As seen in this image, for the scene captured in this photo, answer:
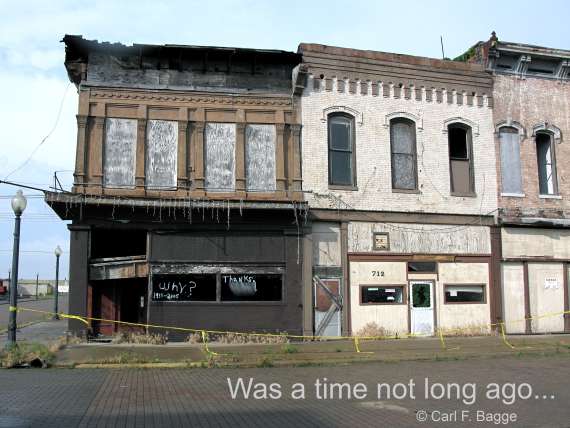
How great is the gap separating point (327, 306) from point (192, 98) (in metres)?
7.59

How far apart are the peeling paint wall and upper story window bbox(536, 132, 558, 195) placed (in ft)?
10.4

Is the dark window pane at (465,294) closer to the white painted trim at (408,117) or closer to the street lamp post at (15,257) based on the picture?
the white painted trim at (408,117)

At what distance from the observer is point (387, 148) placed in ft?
64.2

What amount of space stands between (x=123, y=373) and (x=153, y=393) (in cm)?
261

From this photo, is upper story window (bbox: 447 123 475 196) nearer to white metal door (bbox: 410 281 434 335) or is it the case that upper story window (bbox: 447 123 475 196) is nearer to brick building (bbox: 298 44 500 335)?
brick building (bbox: 298 44 500 335)

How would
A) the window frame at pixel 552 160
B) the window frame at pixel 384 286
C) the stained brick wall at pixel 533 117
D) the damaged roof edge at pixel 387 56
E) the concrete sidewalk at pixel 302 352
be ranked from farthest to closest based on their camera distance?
the window frame at pixel 552 160 → the stained brick wall at pixel 533 117 → the damaged roof edge at pixel 387 56 → the window frame at pixel 384 286 → the concrete sidewalk at pixel 302 352

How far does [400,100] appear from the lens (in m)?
20.0

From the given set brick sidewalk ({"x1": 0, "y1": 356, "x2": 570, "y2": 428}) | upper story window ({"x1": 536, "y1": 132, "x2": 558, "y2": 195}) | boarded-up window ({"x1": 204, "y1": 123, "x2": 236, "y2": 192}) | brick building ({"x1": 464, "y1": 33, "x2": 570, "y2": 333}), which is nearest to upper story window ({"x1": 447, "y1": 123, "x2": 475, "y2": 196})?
brick building ({"x1": 464, "y1": 33, "x2": 570, "y2": 333})

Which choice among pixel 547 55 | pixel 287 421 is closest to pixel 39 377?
pixel 287 421

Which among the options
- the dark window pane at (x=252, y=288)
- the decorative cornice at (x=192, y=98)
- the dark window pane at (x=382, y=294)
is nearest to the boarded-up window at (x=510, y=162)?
the dark window pane at (x=382, y=294)

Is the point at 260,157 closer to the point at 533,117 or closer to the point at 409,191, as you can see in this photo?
the point at 409,191

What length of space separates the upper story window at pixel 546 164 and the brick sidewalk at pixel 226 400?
391 inches

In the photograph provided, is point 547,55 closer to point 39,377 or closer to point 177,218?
point 177,218

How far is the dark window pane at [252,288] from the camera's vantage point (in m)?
17.8
